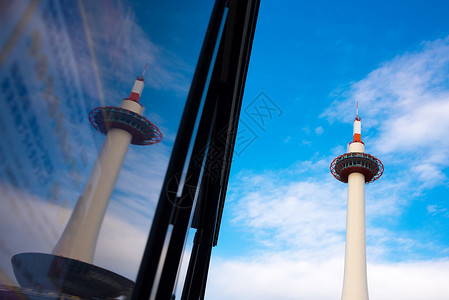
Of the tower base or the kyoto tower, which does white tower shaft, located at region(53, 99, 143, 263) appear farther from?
the kyoto tower

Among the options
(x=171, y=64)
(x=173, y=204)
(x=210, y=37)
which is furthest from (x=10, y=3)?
(x=210, y=37)

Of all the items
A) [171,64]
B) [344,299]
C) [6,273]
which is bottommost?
[6,273]

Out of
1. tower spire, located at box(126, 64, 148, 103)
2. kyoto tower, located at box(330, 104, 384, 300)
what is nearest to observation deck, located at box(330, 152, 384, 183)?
kyoto tower, located at box(330, 104, 384, 300)

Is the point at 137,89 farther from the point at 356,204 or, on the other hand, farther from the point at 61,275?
the point at 356,204

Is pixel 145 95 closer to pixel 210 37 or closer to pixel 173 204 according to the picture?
pixel 173 204

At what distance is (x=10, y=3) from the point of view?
0.34 feet

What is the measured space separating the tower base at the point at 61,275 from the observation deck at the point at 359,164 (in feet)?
51.7

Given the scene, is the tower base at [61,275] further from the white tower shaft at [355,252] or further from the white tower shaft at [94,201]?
the white tower shaft at [355,252]

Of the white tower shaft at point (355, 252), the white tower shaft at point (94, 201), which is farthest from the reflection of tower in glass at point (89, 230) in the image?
the white tower shaft at point (355, 252)

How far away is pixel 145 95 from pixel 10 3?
181 millimetres

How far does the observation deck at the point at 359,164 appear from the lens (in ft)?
47.7

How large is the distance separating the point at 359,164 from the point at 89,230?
52.4 feet

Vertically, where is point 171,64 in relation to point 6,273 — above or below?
above

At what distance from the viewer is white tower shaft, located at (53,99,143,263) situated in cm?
18
